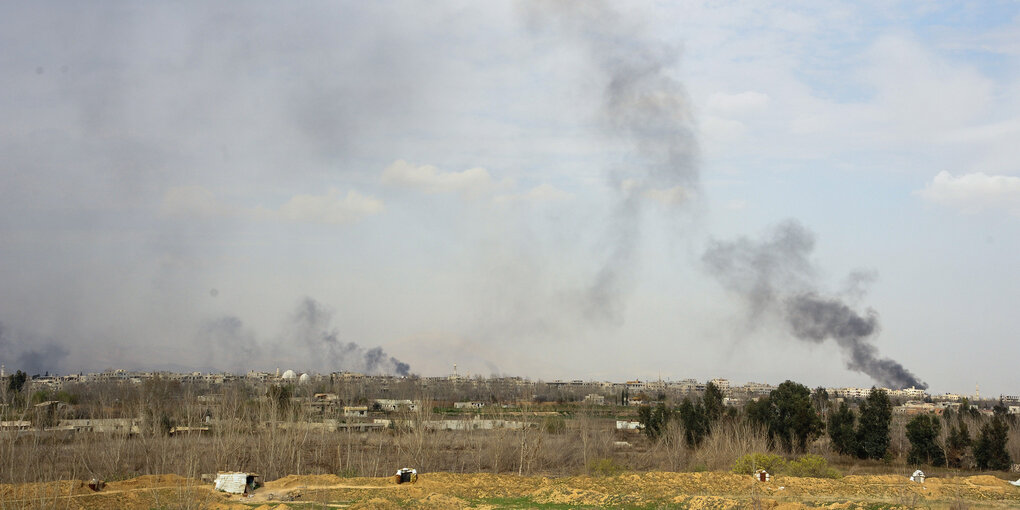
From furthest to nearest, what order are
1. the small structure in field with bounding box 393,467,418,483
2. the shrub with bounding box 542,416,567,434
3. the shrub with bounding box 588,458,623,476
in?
1. the shrub with bounding box 542,416,567,434
2. the shrub with bounding box 588,458,623,476
3. the small structure in field with bounding box 393,467,418,483

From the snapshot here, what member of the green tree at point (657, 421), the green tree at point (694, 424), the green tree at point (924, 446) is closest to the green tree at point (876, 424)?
the green tree at point (924, 446)

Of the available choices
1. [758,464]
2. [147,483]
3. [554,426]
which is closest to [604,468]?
[758,464]

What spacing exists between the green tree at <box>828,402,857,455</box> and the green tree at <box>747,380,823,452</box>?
7.73ft

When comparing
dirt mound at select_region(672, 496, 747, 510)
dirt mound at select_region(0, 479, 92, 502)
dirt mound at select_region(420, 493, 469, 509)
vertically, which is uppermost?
dirt mound at select_region(0, 479, 92, 502)

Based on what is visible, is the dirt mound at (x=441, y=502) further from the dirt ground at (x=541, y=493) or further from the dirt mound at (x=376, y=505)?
the dirt mound at (x=376, y=505)

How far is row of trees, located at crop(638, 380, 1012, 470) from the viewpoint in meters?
56.7

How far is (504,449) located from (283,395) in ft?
119

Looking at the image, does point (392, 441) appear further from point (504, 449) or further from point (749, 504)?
point (749, 504)

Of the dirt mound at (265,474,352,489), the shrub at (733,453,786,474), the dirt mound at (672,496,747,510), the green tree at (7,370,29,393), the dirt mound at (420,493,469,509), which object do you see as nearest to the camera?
the dirt mound at (672,496,747,510)

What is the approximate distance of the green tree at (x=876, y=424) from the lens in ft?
198

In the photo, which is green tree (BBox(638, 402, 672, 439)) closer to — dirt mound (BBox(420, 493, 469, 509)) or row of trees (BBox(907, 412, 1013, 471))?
row of trees (BBox(907, 412, 1013, 471))

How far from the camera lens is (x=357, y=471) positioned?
4466 centimetres

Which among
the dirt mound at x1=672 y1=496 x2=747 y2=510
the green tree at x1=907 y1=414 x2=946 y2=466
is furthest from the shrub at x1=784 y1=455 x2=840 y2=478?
the green tree at x1=907 y1=414 x2=946 y2=466

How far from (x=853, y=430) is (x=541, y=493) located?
40258mm
